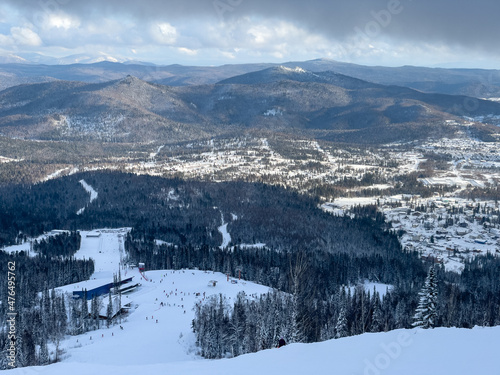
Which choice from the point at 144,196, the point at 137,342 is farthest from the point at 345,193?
the point at 137,342

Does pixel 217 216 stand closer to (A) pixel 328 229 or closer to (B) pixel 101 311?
(A) pixel 328 229

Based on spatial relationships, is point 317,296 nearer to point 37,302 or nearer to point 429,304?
point 429,304

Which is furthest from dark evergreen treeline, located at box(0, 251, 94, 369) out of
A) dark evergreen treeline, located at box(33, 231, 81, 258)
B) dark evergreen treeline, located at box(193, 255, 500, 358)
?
dark evergreen treeline, located at box(193, 255, 500, 358)

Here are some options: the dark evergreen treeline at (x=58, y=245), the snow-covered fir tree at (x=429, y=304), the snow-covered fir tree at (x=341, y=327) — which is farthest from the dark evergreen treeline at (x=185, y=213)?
the snow-covered fir tree at (x=429, y=304)

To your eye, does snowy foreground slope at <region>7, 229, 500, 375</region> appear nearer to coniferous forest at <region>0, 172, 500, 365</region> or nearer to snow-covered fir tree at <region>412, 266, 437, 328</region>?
coniferous forest at <region>0, 172, 500, 365</region>

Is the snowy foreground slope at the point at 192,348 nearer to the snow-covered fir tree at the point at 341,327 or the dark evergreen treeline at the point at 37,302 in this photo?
the dark evergreen treeline at the point at 37,302
